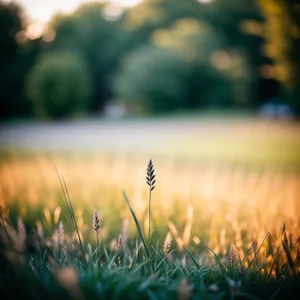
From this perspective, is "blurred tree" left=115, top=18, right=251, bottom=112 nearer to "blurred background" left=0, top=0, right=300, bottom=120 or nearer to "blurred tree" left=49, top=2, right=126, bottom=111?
"blurred background" left=0, top=0, right=300, bottom=120

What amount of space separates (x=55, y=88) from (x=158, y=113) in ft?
40.6

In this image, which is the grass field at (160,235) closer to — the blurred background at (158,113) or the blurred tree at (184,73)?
the blurred background at (158,113)

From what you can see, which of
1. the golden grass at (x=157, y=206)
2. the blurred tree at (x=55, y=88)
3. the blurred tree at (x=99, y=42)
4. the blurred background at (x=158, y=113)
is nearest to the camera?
the golden grass at (x=157, y=206)

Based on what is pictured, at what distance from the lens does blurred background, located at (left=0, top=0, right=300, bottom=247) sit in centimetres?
333

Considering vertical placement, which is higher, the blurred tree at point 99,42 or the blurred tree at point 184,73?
the blurred tree at point 99,42

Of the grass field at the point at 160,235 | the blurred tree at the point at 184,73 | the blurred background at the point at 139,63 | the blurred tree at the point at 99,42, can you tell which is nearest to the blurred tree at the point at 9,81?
the blurred background at the point at 139,63

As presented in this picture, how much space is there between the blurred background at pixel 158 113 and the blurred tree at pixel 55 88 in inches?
3.6

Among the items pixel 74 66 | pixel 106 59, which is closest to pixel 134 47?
pixel 106 59

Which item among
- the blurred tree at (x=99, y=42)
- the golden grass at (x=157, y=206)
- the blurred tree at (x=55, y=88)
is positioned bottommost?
the golden grass at (x=157, y=206)

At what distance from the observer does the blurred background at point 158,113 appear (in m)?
3.33

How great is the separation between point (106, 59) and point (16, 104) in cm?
1496

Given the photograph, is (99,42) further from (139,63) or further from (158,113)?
(158,113)

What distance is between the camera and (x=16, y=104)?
29203mm

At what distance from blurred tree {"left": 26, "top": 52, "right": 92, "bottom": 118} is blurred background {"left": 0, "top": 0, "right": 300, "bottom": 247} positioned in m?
0.09
